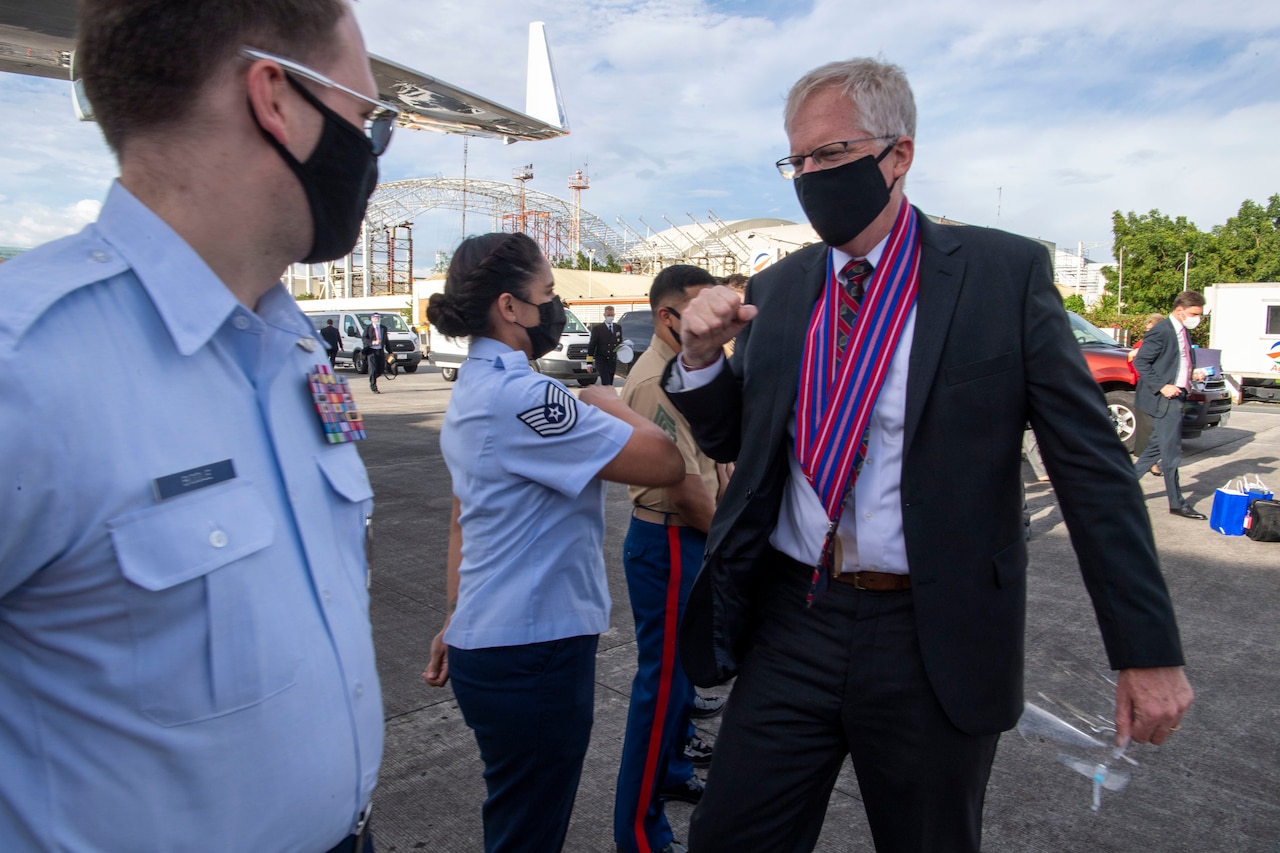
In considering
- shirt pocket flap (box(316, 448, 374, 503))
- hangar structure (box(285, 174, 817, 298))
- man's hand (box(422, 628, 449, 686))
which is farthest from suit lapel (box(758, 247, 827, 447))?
hangar structure (box(285, 174, 817, 298))

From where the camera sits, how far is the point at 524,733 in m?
2.03

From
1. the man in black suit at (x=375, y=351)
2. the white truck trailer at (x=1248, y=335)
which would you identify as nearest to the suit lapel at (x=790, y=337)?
the man in black suit at (x=375, y=351)

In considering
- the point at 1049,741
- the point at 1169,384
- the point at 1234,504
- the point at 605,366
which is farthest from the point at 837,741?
the point at 605,366

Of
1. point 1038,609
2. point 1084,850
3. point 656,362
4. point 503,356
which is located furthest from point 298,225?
point 1038,609

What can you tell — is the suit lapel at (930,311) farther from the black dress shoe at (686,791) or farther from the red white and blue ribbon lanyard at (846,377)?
the black dress shoe at (686,791)

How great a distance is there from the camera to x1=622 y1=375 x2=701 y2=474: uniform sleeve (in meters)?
2.97

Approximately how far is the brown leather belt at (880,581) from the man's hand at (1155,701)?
461 millimetres

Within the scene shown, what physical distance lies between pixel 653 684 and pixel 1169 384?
7.56 m

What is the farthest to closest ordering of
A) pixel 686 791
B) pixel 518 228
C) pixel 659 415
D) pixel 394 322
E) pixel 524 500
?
pixel 518 228, pixel 394 322, pixel 686 791, pixel 659 415, pixel 524 500

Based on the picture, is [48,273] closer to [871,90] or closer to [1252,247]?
[871,90]

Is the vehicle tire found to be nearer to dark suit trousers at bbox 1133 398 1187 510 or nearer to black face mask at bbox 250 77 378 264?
dark suit trousers at bbox 1133 398 1187 510

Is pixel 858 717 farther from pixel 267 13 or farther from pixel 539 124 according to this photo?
pixel 539 124

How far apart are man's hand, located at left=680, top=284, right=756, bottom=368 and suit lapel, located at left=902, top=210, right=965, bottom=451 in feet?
1.23

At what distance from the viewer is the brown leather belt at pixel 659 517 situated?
283 centimetres
